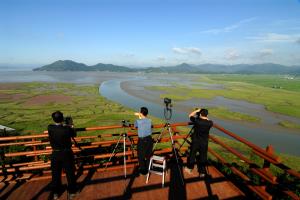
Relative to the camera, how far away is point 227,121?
34.9 m

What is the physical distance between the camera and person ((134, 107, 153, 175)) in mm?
6047

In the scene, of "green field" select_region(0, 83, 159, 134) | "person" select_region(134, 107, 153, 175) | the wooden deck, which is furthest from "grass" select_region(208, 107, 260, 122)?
"person" select_region(134, 107, 153, 175)

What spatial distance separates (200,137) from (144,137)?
1.52 m

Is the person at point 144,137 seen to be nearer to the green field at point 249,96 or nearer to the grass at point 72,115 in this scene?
the grass at point 72,115

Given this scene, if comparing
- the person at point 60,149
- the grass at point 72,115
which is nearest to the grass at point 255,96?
the grass at point 72,115

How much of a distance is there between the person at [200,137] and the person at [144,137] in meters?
1.22

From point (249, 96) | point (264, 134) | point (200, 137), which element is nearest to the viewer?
point (200, 137)

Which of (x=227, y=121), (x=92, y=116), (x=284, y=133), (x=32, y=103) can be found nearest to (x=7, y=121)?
(x=92, y=116)

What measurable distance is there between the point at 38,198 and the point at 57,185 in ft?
1.97

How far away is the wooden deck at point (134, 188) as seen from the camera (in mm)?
5551

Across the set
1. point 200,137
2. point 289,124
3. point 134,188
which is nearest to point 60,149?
point 134,188

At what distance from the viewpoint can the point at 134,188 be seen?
19.2ft

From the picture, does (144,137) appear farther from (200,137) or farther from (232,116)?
(232,116)

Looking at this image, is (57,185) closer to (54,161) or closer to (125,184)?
(54,161)
